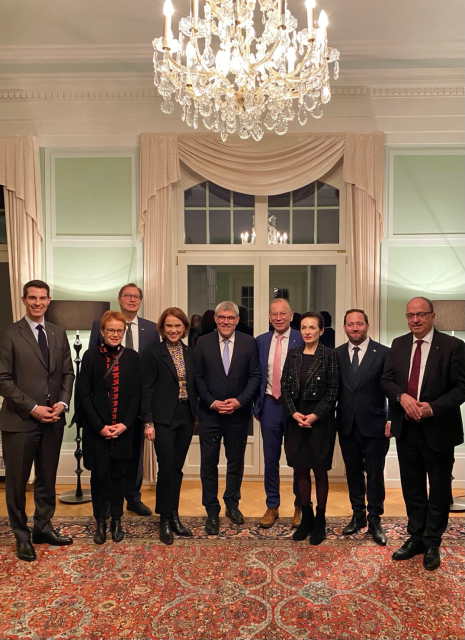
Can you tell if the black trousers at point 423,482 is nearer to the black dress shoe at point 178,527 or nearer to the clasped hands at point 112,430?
the black dress shoe at point 178,527

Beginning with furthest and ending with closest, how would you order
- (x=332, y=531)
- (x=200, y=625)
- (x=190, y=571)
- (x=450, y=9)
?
(x=450, y=9) < (x=332, y=531) < (x=190, y=571) < (x=200, y=625)

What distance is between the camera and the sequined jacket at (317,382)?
140 inches

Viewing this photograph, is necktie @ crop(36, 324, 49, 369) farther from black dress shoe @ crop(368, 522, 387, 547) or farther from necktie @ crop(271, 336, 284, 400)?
black dress shoe @ crop(368, 522, 387, 547)

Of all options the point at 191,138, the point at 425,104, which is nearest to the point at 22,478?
the point at 191,138

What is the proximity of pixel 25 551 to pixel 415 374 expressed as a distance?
279 cm

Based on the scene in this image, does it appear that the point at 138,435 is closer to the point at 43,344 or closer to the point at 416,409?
the point at 43,344

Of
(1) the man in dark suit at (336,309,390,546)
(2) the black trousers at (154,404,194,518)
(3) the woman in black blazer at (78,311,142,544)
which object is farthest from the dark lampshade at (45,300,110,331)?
(1) the man in dark suit at (336,309,390,546)

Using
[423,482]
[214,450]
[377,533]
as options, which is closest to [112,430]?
[214,450]

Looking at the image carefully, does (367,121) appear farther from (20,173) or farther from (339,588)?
(339,588)

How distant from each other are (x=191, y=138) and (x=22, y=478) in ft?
11.0

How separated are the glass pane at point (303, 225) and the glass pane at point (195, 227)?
899 millimetres

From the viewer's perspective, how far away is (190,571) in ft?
10.6

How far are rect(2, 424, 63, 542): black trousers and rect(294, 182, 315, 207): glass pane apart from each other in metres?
3.13

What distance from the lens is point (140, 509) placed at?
421 centimetres
